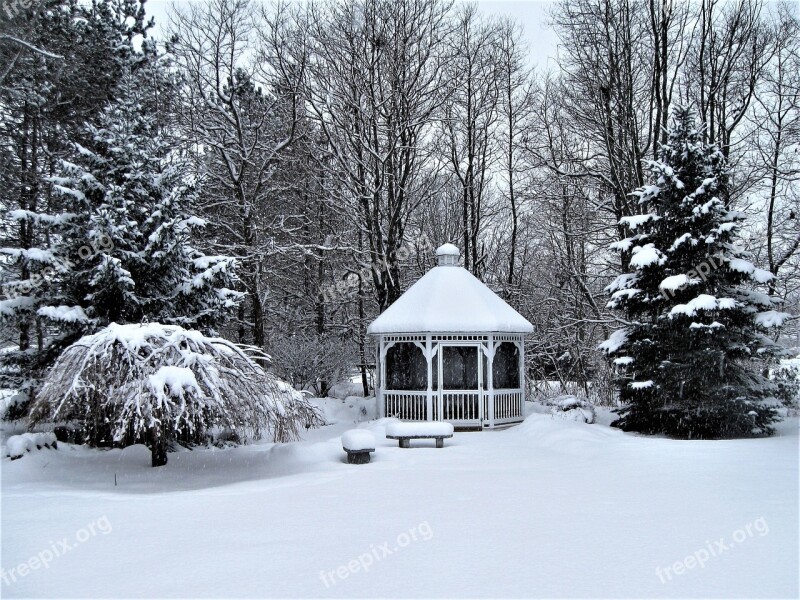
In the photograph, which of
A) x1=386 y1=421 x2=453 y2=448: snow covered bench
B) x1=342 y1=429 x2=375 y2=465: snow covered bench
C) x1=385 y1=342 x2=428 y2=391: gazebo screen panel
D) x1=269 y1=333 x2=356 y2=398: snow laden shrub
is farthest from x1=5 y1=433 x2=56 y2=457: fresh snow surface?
x1=269 y1=333 x2=356 y2=398: snow laden shrub

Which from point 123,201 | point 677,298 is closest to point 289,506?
point 123,201

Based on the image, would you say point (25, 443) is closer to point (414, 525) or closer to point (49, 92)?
point (414, 525)

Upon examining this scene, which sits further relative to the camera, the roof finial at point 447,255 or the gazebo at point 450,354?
the roof finial at point 447,255

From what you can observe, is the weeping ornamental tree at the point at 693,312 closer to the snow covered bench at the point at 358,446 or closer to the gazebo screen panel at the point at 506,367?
the gazebo screen panel at the point at 506,367

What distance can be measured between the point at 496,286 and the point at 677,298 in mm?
10775

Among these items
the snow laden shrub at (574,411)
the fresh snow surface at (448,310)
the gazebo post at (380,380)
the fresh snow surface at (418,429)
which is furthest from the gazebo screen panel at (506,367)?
the fresh snow surface at (418,429)

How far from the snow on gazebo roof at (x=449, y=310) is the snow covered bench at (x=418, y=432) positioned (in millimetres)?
3125

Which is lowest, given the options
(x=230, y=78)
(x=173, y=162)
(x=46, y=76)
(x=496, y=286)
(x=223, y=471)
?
(x=223, y=471)

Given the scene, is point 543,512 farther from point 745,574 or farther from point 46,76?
point 46,76

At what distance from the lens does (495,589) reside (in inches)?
Result: 183

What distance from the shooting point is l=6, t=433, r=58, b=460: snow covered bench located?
10633mm

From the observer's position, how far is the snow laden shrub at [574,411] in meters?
15.0

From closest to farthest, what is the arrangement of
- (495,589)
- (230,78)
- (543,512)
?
(495,589) → (543,512) → (230,78)

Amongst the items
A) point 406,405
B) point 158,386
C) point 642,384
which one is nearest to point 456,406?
point 406,405
